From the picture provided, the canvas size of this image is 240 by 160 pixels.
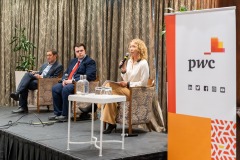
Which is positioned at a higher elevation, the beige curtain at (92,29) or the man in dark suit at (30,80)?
the beige curtain at (92,29)

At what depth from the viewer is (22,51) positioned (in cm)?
836

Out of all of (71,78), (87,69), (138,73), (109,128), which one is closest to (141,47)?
(138,73)

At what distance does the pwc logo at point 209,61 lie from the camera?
2.61 m

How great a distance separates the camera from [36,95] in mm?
6652

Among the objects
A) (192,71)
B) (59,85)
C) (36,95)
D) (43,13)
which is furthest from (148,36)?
(192,71)

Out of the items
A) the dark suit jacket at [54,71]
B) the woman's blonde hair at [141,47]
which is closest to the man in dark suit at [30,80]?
the dark suit jacket at [54,71]

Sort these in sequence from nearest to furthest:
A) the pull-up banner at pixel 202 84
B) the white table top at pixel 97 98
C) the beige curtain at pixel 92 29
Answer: the pull-up banner at pixel 202 84, the white table top at pixel 97 98, the beige curtain at pixel 92 29

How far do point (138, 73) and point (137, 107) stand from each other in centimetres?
39

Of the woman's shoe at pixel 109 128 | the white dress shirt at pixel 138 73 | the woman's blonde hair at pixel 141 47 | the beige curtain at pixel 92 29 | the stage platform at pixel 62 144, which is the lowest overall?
the stage platform at pixel 62 144

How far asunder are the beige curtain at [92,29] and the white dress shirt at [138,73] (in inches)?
38.7

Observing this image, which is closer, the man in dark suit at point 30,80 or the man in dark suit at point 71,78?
the man in dark suit at point 71,78

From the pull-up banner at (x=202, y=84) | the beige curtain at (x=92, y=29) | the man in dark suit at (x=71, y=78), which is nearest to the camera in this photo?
the pull-up banner at (x=202, y=84)

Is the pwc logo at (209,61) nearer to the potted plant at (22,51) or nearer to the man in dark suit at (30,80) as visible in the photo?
the man in dark suit at (30,80)

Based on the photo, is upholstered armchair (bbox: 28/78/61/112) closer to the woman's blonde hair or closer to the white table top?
the woman's blonde hair
